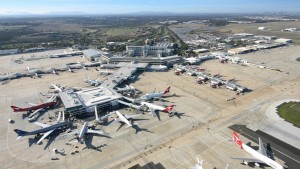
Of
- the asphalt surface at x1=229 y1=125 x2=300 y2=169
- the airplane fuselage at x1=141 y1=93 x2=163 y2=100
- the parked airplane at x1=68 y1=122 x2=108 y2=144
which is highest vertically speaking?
the airplane fuselage at x1=141 y1=93 x2=163 y2=100

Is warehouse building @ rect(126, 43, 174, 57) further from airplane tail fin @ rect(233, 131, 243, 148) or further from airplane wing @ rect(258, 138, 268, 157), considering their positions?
airplane wing @ rect(258, 138, 268, 157)

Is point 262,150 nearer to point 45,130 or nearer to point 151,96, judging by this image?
point 151,96

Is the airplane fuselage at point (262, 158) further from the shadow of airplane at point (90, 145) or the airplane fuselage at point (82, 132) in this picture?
the airplane fuselage at point (82, 132)

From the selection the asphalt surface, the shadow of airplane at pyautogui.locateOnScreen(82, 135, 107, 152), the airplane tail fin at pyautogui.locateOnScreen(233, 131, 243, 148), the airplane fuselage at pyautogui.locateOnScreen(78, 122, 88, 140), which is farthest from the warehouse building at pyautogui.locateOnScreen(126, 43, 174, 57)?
the airplane tail fin at pyautogui.locateOnScreen(233, 131, 243, 148)

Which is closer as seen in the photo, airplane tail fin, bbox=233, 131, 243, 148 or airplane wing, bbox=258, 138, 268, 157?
airplane wing, bbox=258, 138, 268, 157

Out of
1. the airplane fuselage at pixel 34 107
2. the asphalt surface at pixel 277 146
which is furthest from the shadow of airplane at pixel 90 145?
the asphalt surface at pixel 277 146

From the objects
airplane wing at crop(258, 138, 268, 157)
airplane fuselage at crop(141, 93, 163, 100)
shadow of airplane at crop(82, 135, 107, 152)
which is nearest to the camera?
airplane wing at crop(258, 138, 268, 157)

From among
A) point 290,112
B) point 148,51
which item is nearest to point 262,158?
point 290,112
